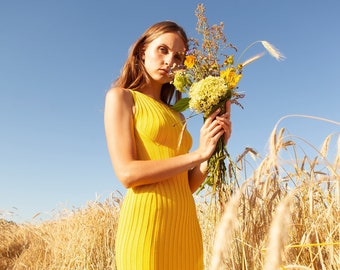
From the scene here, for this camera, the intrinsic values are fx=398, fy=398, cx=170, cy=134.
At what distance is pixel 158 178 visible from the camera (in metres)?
1.85

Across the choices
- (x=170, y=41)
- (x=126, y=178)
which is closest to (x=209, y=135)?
(x=126, y=178)

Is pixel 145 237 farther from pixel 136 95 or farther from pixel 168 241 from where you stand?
pixel 136 95

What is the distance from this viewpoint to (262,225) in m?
1.77

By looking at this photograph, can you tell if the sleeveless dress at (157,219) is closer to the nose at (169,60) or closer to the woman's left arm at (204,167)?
the woman's left arm at (204,167)

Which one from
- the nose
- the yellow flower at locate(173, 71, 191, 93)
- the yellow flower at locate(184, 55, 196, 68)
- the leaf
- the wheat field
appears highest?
the nose

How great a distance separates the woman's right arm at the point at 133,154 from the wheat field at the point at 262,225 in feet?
0.59

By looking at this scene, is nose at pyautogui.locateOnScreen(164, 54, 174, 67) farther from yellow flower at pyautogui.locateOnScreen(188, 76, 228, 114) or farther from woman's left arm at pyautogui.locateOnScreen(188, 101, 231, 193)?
woman's left arm at pyautogui.locateOnScreen(188, 101, 231, 193)

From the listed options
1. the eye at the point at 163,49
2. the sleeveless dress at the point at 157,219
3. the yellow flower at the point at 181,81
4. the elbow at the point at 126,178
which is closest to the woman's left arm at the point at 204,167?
the sleeveless dress at the point at 157,219

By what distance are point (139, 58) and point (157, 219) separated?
1.03m

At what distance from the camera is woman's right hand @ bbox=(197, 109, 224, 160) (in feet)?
5.99

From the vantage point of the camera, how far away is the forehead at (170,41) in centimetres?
224

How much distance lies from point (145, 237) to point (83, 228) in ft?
12.0

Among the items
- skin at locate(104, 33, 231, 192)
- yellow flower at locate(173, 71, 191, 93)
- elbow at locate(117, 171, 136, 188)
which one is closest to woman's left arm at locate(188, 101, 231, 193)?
skin at locate(104, 33, 231, 192)

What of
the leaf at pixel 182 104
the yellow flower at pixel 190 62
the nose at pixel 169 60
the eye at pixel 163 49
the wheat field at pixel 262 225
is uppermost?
the eye at pixel 163 49
